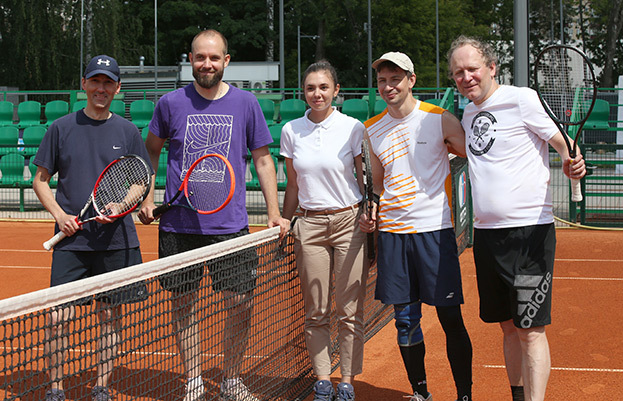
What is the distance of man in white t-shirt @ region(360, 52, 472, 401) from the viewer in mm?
4180

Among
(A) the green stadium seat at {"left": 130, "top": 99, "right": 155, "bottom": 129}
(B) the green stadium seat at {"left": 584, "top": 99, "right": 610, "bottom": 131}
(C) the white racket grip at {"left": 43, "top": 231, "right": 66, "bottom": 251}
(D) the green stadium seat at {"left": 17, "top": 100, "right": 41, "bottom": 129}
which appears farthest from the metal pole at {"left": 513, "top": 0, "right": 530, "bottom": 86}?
(D) the green stadium seat at {"left": 17, "top": 100, "right": 41, "bottom": 129}

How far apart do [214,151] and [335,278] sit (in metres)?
1.02

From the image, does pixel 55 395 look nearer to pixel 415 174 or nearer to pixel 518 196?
pixel 415 174

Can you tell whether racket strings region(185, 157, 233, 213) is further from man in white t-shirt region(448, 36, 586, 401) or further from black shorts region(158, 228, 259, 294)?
man in white t-shirt region(448, 36, 586, 401)

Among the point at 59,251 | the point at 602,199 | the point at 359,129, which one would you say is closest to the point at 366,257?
the point at 359,129

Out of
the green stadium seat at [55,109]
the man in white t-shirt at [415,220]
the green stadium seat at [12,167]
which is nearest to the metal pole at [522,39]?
the man in white t-shirt at [415,220]

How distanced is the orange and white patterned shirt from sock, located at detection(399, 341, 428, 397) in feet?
2.20

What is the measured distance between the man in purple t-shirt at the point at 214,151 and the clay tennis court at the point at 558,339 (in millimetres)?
1018

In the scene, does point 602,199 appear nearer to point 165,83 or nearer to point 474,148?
point 474,148

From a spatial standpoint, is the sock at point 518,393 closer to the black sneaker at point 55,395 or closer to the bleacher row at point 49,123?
the black sneaker at point 55,395

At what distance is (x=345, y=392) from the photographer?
4.39 metres

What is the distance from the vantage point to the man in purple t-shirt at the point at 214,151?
436 cm

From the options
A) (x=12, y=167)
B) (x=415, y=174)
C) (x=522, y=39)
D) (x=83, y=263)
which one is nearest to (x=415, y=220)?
(x=415, y=174)

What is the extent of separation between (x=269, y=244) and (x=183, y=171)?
66cm
